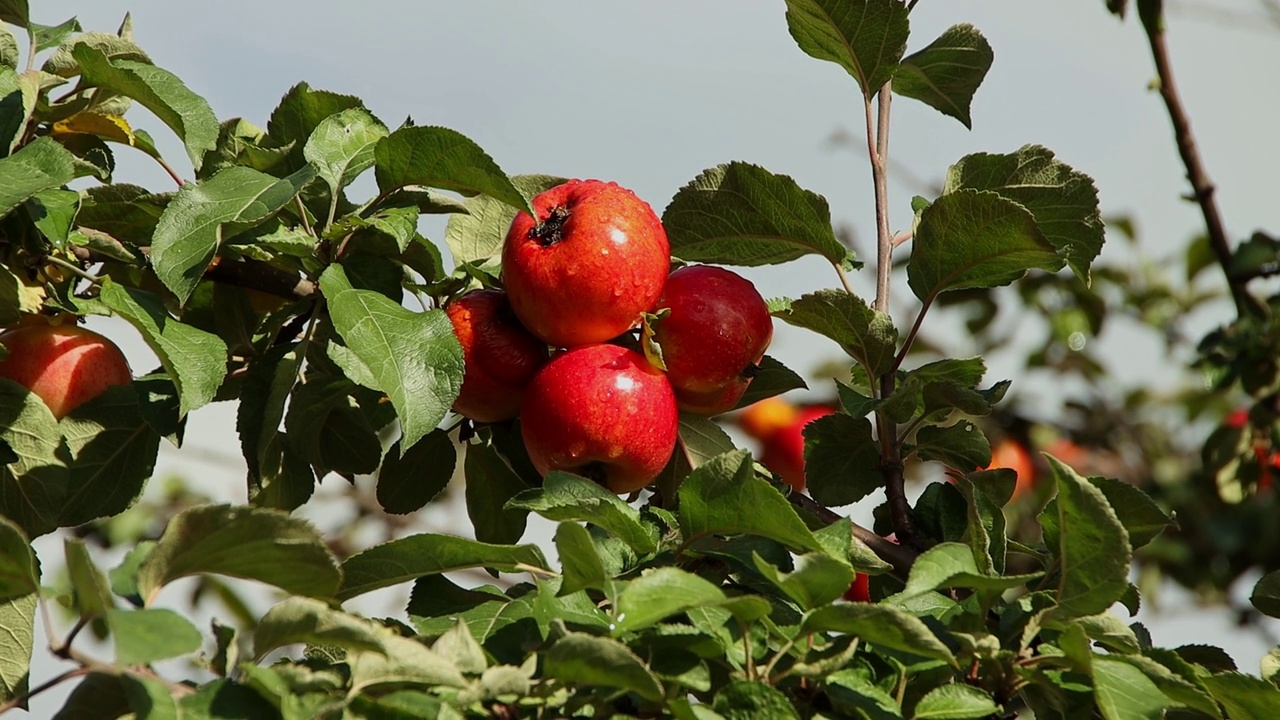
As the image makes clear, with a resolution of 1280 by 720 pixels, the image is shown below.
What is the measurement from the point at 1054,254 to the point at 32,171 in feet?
2.99

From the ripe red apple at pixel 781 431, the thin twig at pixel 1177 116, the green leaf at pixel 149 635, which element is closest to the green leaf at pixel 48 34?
the green leaf at pixel 149 635

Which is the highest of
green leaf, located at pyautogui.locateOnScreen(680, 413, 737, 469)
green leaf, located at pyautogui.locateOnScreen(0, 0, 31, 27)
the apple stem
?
green leaf, located at pyautogui.locateOnScreen(0, 0, 31, 27)

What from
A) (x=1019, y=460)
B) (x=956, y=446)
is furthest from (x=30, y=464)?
(x=1019, y=460)

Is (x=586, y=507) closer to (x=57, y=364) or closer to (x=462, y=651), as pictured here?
(x=462, y=651)

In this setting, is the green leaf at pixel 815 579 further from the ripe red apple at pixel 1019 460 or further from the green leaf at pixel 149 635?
the ripe red apple at pixel 1019 460

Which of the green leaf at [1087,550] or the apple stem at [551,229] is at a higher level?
the apple stem at [551,229]

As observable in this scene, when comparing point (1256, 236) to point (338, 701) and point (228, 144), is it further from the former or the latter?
point (338, 701)

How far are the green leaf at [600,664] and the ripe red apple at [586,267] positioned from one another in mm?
476

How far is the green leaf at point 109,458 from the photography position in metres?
1.28

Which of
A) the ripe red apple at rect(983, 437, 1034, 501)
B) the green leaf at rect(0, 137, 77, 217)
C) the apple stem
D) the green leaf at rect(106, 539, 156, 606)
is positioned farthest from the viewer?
the ripe red apple at rect(983, 437, 1034, 501)

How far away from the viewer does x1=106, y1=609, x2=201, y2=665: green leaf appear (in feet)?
2.33

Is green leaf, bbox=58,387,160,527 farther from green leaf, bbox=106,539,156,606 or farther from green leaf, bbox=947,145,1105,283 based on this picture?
green leaf, bbox=947,145,1105,283

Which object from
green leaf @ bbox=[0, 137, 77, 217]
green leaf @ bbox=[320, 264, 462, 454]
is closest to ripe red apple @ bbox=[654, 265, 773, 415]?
green leaf @ bbox=[320, 264, 462, 454]

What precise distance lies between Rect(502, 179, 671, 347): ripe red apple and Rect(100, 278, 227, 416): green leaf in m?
0.30
